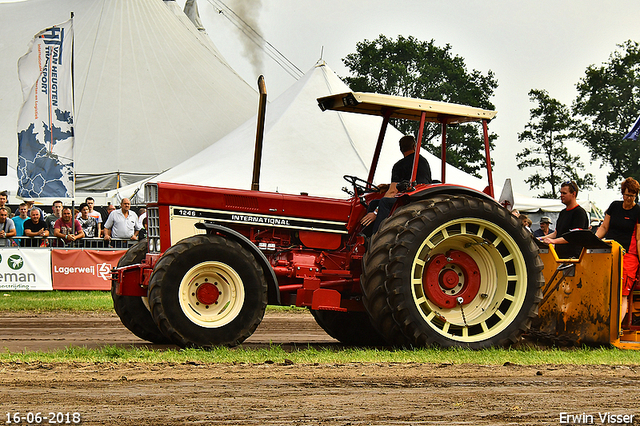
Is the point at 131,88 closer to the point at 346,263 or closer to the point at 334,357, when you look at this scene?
the point at 346,263

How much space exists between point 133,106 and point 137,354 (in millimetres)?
23610

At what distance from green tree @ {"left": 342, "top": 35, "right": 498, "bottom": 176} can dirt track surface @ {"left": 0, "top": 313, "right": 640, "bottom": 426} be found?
40.7 metres

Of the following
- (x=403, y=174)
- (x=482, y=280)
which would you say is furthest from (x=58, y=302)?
(x=482, y=280)

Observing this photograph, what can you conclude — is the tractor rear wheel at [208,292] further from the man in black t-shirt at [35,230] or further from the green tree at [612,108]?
the green tree at [612,108]

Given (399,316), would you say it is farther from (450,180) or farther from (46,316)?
(450,180)

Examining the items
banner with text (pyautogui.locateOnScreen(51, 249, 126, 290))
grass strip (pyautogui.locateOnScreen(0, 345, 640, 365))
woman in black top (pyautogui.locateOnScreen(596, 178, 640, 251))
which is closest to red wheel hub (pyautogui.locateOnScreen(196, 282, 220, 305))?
grass strip (pyautogui.locateOnScreen(0, 345, 640, 365))

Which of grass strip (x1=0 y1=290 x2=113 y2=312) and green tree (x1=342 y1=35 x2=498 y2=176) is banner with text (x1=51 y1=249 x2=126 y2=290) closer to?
grass strip (x1=0 y1=290 x2=113 y2=312)

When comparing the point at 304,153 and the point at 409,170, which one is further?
the point at 304,153

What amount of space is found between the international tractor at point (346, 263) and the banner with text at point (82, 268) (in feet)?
26.0

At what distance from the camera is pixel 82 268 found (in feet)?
50.9

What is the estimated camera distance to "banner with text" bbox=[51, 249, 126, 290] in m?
15.3

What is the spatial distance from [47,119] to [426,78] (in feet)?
117

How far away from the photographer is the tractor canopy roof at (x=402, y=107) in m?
7.35

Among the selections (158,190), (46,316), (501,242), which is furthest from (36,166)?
(501,242)
